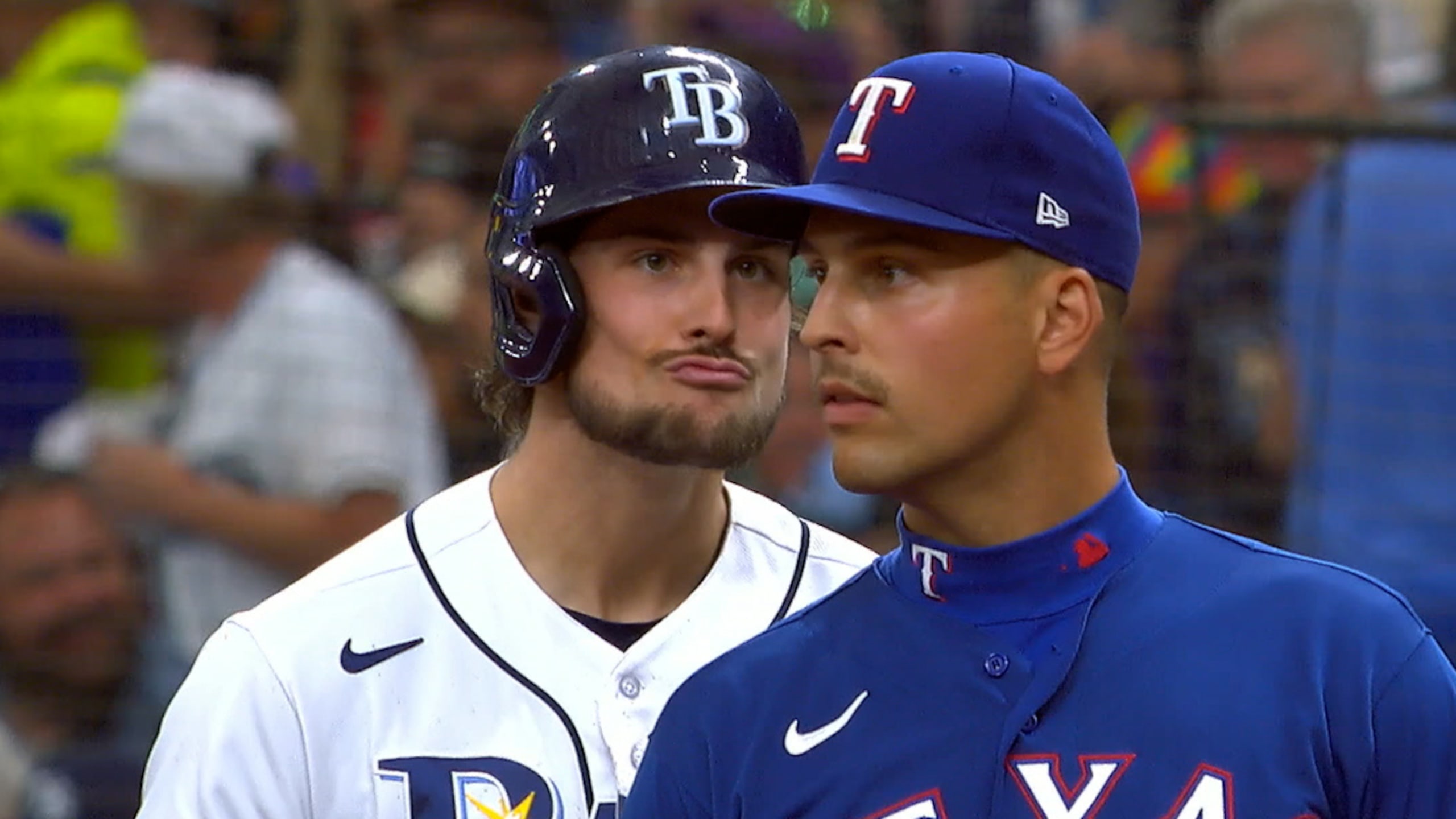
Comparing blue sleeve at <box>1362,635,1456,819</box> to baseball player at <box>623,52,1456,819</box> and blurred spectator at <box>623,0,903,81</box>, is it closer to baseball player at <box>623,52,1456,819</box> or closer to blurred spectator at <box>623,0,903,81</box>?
baseball player at <box>623,52,1456,819</box>

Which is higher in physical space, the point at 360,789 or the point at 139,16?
the point at 139,16

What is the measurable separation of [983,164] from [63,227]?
3.82 meters

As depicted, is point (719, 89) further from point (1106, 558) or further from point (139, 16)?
point (139, 16)

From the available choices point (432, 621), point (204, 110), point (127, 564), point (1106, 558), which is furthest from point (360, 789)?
point (204, 110)

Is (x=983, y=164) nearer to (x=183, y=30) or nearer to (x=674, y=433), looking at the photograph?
(x=674, y=433)

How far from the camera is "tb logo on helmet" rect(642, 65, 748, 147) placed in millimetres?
2799

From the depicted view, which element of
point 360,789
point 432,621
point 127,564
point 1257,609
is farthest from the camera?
point 127,564

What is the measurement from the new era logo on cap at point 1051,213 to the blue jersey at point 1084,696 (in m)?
0.30

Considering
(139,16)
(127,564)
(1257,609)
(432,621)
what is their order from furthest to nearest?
(139,16), (127,564), (432,621), (1257,609)

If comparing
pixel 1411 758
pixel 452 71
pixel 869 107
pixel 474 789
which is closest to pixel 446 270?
pixel 452 71

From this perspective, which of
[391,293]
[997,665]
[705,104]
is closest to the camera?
[997,665]

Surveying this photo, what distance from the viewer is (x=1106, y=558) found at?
219 cm

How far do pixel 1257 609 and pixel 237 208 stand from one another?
367 cm

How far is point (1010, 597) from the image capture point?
86.0 inches
